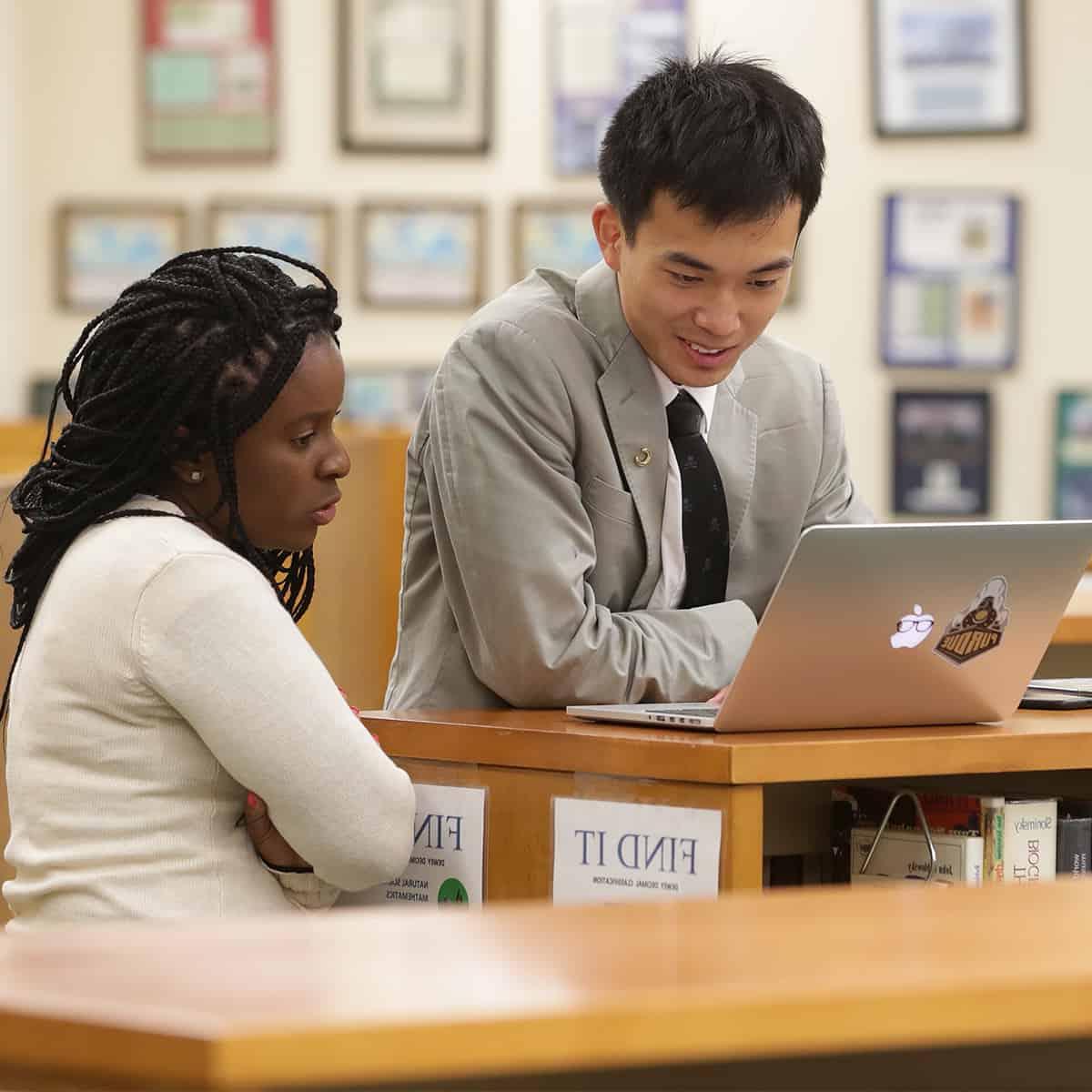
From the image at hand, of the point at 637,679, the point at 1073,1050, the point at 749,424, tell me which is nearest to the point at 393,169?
the point at 749,424

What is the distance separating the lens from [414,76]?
5648 millimetres

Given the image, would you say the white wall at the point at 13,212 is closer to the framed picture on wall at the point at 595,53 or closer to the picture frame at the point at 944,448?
the framed picture on wall at the point at 595,53

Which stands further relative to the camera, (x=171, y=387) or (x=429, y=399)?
(x=429, y=399)

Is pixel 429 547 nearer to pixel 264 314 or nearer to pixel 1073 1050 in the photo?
pixel 264 314

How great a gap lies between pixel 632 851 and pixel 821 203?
4088 mm

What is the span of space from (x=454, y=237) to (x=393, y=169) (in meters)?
0.28

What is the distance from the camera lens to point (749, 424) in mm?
2293

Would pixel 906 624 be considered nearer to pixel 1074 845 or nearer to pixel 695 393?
pixel 1074 845

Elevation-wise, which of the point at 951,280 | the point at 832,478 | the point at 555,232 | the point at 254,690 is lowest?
the point at 254,690

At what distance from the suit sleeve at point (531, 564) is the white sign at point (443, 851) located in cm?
20

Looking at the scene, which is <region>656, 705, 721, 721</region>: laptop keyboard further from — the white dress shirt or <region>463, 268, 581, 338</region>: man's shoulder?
<region>463, 268, 581, 338</region>: man's shoulder

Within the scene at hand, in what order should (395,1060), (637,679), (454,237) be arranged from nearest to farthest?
(395,1060) → (637,679) → (454,237)

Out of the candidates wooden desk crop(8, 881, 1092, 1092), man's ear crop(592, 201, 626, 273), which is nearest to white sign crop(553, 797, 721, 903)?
man's ear crop(592, 201, 626, 273)

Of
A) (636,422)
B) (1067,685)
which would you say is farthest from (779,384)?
(1067,685)
